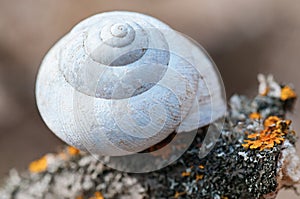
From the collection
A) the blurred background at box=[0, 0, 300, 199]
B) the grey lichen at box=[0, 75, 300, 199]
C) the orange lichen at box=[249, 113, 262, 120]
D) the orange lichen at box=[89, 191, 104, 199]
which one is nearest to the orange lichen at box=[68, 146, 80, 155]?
the grey lichen at box=[0, 75, 300, 199]

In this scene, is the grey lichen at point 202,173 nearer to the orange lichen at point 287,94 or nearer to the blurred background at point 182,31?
the orange lichen at point 287,94

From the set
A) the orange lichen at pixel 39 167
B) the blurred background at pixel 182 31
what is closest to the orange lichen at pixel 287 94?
the orange lichen at pixel 39 167

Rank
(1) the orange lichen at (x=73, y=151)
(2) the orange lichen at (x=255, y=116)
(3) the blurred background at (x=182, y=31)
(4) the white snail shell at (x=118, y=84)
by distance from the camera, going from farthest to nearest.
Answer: (3) the blurred background at (x=182, y=31)
(1) the orange lichen at (x=73, y=151)
(2) the orange lichen at (x=255, y=116)
(4) the white snail shell at (x=118, y=84)

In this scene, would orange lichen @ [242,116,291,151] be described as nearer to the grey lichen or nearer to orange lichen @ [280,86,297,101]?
the grey lichen

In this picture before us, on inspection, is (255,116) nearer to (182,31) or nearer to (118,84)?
(118,84)

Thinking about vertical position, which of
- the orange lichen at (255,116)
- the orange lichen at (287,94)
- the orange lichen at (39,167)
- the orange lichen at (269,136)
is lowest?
the orange lichen at (269,136)

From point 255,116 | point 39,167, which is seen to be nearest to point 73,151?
point 39,167
